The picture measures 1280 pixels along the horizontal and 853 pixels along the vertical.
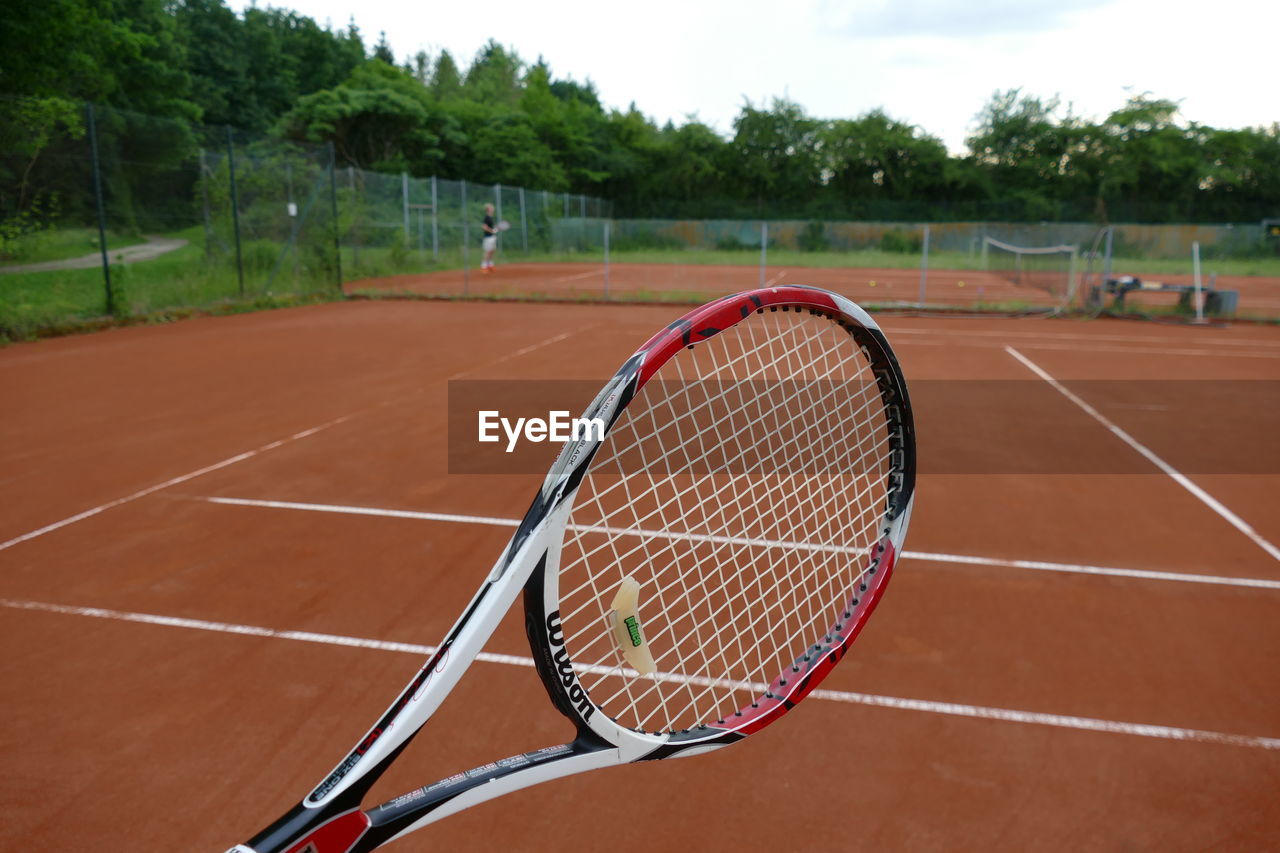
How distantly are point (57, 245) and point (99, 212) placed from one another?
0.72 metres

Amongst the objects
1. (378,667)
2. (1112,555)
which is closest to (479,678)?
(378,667)

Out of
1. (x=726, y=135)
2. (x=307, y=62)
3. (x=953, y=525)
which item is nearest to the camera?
(x=953, y=525)

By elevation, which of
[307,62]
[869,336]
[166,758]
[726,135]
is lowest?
[166,758]

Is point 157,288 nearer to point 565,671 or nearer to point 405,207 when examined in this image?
point 405,207

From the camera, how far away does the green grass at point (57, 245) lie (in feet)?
35.3

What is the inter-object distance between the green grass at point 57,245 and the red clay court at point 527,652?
18.2 feet

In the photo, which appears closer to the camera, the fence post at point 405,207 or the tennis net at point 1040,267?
the tennis net at point 1040,267

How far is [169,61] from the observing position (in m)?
38.8

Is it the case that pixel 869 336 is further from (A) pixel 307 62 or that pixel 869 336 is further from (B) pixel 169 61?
(A) pixel 307 62

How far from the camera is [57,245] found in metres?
11.2

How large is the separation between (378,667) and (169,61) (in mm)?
43976

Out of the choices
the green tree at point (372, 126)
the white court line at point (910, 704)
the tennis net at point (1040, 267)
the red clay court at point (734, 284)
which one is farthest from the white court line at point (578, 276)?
the white court line at point (910, 704)

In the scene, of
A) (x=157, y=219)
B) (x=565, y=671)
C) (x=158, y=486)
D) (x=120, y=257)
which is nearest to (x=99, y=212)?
(x=120, y=257)

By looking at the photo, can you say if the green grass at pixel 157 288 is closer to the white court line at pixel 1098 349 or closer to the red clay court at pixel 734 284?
the red clay court at pixel 734 284
